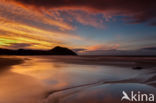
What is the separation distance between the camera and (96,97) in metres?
4.32

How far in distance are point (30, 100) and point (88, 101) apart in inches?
83.3

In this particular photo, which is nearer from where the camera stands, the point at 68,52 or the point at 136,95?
the point at 136,95

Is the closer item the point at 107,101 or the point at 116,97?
the point at 107,101

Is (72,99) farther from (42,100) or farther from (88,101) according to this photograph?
(42,100)

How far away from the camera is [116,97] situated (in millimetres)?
4324

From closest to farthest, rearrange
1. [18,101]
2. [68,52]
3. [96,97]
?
[18,101]
[96,97]
[68,52]

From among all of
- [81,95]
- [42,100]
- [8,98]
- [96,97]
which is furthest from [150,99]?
[8,98]

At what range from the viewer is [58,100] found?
3.96m

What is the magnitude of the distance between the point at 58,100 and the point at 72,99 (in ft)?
1.71

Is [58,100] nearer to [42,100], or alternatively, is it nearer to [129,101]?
[42,100]

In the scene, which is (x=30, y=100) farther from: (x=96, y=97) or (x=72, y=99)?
(x=96, y=97)

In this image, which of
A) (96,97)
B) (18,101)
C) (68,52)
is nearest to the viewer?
(18,101)

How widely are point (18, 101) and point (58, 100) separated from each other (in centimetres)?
142

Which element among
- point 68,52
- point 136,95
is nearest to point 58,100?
point 136,95
